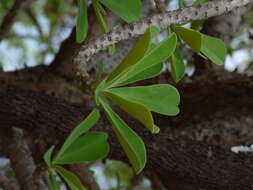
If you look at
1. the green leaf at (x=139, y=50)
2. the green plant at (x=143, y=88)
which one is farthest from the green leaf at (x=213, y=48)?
the green leaf at (x=139, y=50)

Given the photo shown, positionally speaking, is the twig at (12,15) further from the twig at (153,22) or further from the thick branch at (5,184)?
the twig at (153,22)

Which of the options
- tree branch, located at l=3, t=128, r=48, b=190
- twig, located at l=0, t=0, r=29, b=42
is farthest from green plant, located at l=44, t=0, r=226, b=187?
twig, located at l=0, t=0, r=29, b=42

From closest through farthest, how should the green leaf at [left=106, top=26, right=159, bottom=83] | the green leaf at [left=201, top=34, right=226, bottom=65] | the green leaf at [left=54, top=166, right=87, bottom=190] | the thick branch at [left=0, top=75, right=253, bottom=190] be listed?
the green leaf at [left=106, top=26, right=159, bottom=83] < the green leaf at [left=201, top=34, right=226, bottom=65] < the green leaf at [left=54, top=166, right=87, bottom=190] < the thick branch at [left=0, top=75, right=253, bottom=190]

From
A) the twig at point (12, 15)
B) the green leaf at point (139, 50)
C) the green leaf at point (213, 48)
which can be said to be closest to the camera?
the green leaf at point (139, 50)

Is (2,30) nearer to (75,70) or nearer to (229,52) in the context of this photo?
(229,52)

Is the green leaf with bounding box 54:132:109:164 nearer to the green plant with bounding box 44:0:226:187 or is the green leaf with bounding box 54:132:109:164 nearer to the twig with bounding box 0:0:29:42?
the green plant with bounding box 44:0:226:187

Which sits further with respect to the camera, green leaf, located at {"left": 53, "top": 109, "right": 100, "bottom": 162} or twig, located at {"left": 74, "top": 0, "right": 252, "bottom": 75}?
green leaf, located at {"left": 53, "top": 109, "right": 100, "bottom": 162}

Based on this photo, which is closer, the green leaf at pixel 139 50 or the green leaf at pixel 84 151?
the green leaf at pixel 139 50
